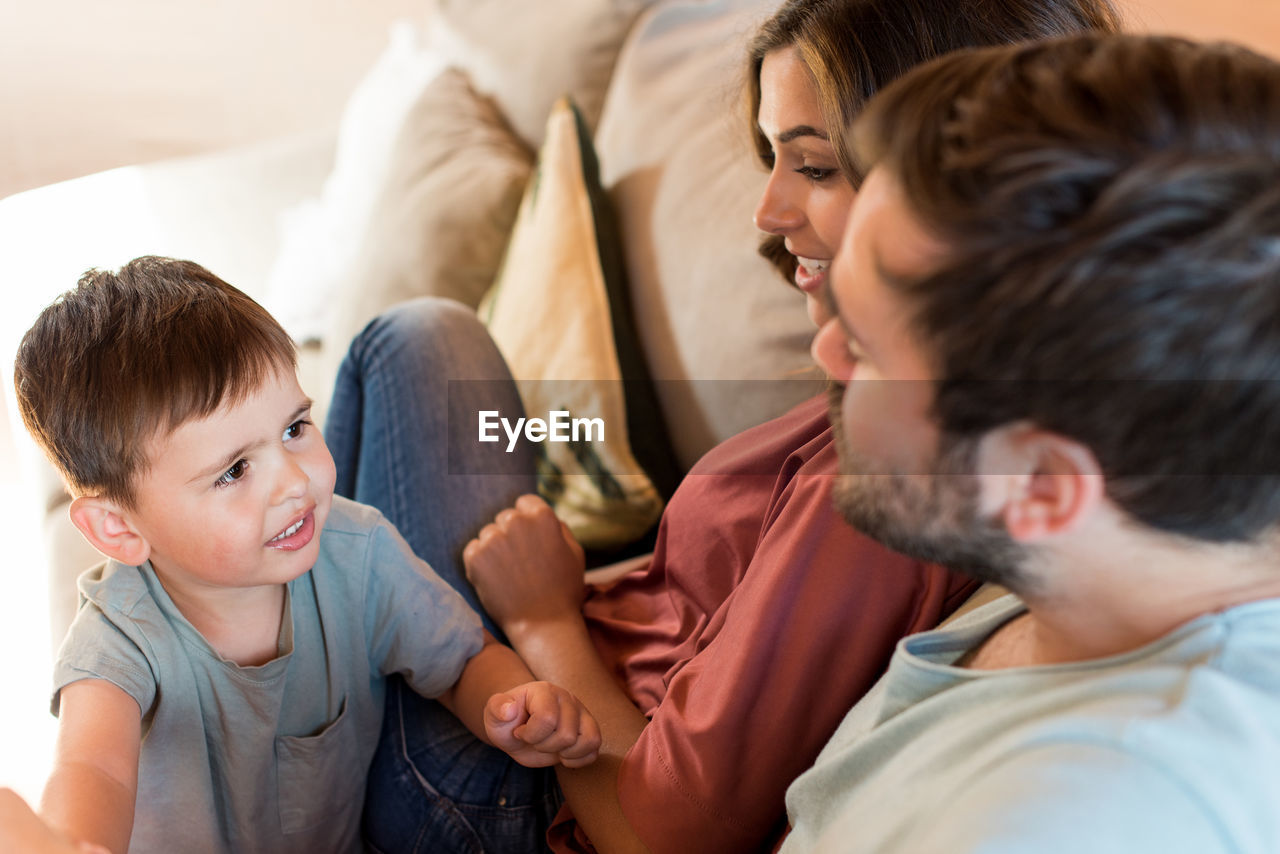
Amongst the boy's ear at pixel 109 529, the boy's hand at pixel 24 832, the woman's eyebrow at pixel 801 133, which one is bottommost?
the boy's hand at pixel 24 832

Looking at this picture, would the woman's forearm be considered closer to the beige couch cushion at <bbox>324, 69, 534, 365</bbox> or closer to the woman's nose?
the woman's nose

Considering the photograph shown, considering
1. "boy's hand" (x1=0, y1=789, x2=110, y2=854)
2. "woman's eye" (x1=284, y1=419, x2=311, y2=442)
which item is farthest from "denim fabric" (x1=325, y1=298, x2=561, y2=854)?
"boy's hand" (x1=0, y1=789, x2=110, y2=854)

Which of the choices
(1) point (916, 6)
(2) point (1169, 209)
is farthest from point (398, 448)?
(2) point (1169, 209)

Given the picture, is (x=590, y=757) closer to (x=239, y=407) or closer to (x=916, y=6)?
(x=239, y=407)

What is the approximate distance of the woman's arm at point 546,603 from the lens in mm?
930

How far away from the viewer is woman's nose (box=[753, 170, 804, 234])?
2.88 ft

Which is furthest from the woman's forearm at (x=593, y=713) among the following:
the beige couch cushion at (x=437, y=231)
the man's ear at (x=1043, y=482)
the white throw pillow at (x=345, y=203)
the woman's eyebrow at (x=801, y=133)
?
the white throw pillow at (x=345, y=203)

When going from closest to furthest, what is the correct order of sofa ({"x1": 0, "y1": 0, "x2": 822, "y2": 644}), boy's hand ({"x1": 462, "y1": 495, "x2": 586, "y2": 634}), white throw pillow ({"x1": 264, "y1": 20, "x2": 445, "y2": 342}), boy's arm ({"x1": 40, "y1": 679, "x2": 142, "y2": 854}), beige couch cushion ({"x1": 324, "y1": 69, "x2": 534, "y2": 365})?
boy's arm ({"x1": 40, "y1": 679, "x2": 142, "y2": 854}), boy's hand ({"x1": 462, "y1": 495, "x2": 586, "y2": 634}), sofa ({"x1": 0, "y1": 0, "x2": 822, "y2": 644}), beige couch cushion ({"x1": 324, "y1": 69, "x2": 534, "y2": 365}), white throw pillow ({"x1": 264, "y1": 20, "x2": 445, "y2": 342})

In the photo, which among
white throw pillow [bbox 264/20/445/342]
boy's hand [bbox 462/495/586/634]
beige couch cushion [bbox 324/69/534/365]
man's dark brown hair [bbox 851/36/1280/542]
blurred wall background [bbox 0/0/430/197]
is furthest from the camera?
blurred wall background [bbox 0/0/430/197]

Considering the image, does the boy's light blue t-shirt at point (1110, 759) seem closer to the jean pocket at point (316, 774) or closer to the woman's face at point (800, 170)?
the woman's face at point (800, 170)

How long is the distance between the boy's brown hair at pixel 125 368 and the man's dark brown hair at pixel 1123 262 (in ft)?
1.81

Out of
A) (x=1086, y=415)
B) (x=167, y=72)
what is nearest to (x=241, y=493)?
(x=1086, y=415)

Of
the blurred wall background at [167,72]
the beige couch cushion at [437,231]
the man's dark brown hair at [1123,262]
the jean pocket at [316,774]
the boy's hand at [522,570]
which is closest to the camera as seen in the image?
the man's dark brown hair at [1123,262]

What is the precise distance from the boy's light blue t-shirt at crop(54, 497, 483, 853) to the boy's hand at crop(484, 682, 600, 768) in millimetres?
128
